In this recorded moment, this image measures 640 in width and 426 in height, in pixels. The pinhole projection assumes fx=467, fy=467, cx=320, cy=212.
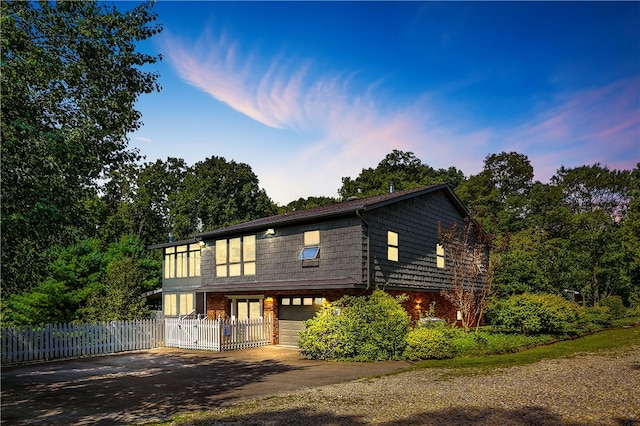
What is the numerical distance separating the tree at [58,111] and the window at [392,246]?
12608 mm

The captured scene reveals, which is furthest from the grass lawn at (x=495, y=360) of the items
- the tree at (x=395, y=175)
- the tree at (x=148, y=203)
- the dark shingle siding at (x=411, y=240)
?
the tree at (x=148, y=203)

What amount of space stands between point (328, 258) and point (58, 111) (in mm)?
13043

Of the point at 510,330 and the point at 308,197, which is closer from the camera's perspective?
the point at 510,330

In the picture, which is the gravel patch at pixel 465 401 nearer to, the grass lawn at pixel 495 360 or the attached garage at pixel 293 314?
the grass lawn at pixel 495 360

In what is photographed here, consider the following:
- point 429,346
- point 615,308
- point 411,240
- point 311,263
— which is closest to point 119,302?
point 311,263

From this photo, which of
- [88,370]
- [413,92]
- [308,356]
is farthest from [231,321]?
[413,92]

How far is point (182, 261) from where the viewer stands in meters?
32.6

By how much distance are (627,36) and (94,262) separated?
33697mm

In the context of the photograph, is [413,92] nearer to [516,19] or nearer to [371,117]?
[371,117]

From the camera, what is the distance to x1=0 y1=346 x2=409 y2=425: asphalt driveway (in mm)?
9461

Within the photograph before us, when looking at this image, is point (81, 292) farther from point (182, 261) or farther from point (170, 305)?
point (182, 261)

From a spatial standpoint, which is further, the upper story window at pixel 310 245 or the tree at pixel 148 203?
Answer: the tree at pixel 148 203

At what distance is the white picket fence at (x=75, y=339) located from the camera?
17406mm

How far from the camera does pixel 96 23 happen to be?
401 inches
